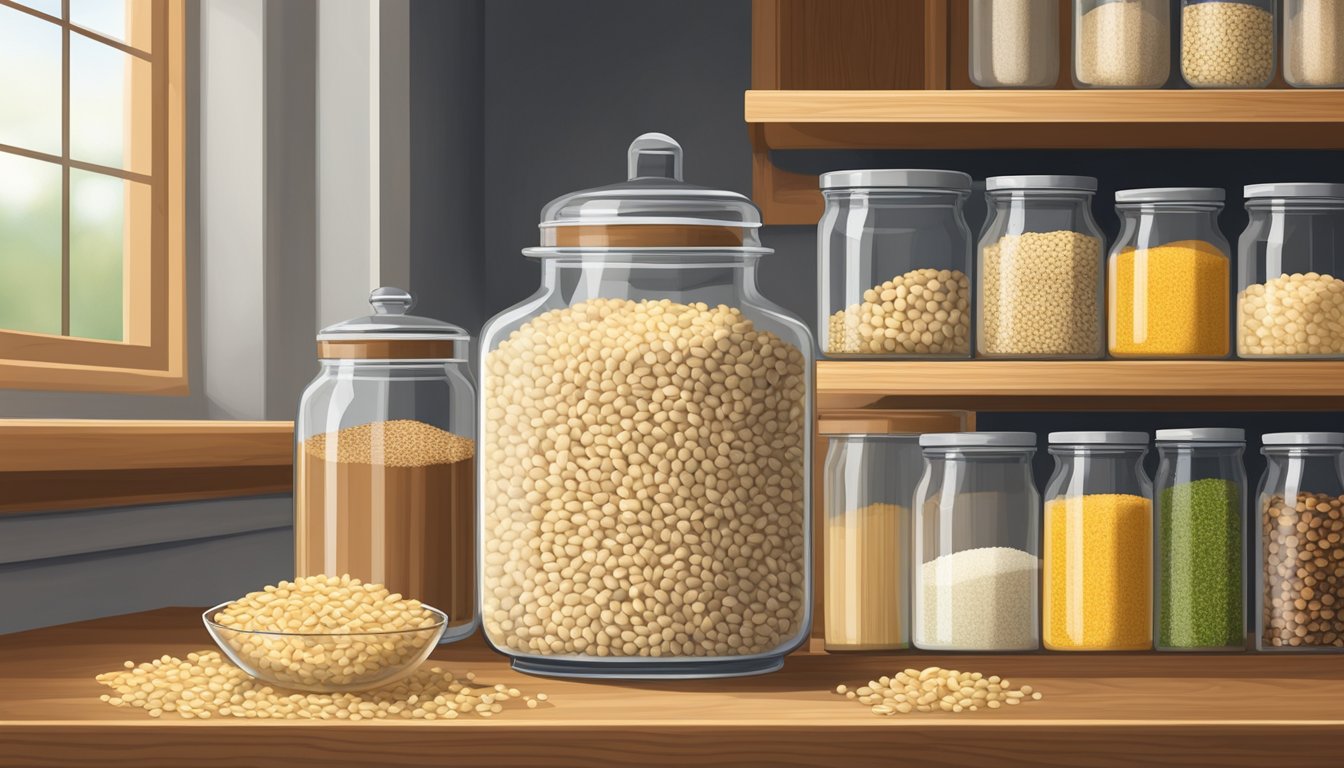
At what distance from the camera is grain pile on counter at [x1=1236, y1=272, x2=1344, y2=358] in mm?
1357

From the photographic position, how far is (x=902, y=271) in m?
1.23

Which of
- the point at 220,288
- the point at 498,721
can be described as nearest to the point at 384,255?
the point at 220,288

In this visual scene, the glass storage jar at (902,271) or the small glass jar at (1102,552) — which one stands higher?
the glass storage jar at (902,271)

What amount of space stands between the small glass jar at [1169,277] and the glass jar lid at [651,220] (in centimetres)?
53

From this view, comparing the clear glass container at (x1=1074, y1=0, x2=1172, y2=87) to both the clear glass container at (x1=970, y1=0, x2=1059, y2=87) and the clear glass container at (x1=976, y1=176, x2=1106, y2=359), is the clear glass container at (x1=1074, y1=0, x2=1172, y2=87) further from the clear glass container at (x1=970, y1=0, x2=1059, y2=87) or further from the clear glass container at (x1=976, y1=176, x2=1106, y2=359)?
the clear glass container at (x1=976, y1=176, x2=1106, y2=359)

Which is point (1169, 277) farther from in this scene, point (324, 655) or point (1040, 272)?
point (324, 655)

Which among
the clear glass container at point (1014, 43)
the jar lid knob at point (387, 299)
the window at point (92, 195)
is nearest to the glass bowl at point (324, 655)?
the jar lid knob at point (387, 299)

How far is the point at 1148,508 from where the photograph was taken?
977 mm

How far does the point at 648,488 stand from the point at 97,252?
1.13 metres

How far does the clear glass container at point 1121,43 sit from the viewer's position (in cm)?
153

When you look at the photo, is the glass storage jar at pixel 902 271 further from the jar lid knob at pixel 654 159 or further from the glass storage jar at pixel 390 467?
the glass storage jar at pixel 390 467

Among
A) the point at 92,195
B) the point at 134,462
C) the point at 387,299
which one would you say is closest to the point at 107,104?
the point at 92,195

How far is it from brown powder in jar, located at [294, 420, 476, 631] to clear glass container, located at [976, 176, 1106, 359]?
56 cm

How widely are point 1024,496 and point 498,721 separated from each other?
16.8 inches
